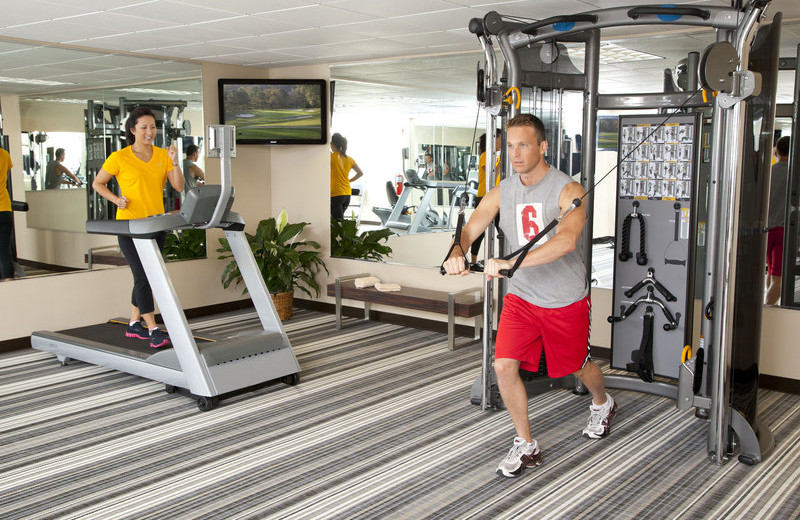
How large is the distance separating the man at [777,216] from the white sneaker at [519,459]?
2.27m

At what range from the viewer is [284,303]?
6.58 meters

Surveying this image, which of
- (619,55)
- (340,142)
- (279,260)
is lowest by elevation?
(279,260)

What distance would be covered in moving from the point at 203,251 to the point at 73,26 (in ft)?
8.30

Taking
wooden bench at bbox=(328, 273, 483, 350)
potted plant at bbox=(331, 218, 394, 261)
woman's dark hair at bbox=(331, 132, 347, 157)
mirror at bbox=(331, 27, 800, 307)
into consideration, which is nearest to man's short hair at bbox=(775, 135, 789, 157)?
mirror at bbox=(331, 27, 800, 307)

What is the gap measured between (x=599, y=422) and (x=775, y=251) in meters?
1.84

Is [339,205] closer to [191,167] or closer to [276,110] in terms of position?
[276,110]

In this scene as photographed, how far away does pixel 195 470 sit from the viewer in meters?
3.39

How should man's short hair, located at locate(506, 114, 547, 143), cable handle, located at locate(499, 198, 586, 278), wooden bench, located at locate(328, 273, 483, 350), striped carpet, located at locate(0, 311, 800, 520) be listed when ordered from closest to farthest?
cable handle, located at locate(499, 198, 586, 278) < striped carpet, located at locate(0, 311, 800, 520) < man's short hair, located at locate(506, 114, 547, 143) < wooden bench, located at locate(328, 273, 483, 350)

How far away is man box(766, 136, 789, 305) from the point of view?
4.52 metres

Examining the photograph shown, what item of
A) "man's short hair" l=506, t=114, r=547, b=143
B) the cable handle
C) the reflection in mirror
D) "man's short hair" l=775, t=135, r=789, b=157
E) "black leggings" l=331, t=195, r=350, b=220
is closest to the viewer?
the cable handle

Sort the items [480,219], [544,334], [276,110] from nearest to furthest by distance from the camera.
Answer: [544,334] → [480,219] → [276,110]

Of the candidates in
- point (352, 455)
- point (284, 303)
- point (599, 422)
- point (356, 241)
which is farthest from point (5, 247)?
point (599, 422)

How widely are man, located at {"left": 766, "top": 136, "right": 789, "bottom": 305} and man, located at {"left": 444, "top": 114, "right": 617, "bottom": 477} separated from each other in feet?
6.36

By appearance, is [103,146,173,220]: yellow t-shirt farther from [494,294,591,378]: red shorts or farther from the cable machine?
[494,294,591,378]: red shorts
